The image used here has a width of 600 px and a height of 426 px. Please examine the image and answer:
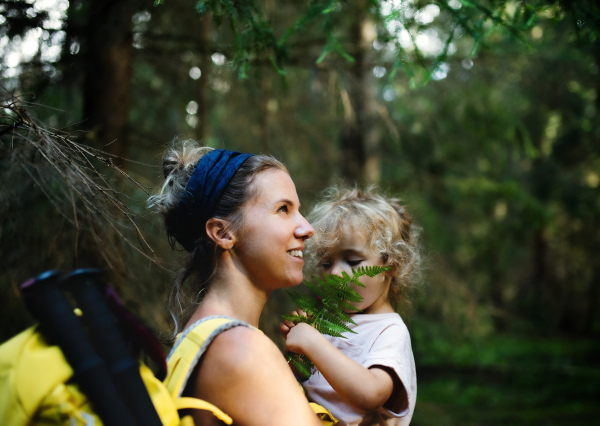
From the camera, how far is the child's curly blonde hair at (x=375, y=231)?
2625 millimetres

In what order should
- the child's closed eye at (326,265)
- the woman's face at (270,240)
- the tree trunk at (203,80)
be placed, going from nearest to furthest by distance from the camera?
the woman's face at (270,240) < the child's closed eye at (326,265) < the tree trunk at (203,80)

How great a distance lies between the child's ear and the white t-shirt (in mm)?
679

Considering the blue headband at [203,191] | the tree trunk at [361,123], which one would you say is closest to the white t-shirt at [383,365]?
the blue headband at [203,191]

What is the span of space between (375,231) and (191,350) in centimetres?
121

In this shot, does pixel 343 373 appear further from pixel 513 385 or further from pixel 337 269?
pixel 513 385

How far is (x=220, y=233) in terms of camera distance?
2.13m

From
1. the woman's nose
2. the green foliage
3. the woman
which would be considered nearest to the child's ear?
the woman

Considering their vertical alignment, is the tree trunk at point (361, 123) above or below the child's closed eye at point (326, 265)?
above

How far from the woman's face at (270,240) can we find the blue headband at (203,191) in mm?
136

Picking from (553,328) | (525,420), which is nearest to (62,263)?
(525,420)

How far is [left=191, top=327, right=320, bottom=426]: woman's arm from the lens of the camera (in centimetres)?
169

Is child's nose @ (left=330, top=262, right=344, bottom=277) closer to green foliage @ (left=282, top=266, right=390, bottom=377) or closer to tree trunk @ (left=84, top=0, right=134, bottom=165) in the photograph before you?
green foliage @ (left=282, top=266, right=390, bottom=377)

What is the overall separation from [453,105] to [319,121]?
8.26 feet

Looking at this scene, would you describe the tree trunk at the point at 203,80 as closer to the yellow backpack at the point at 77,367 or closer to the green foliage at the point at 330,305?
the green foliage at the point at 330,305
